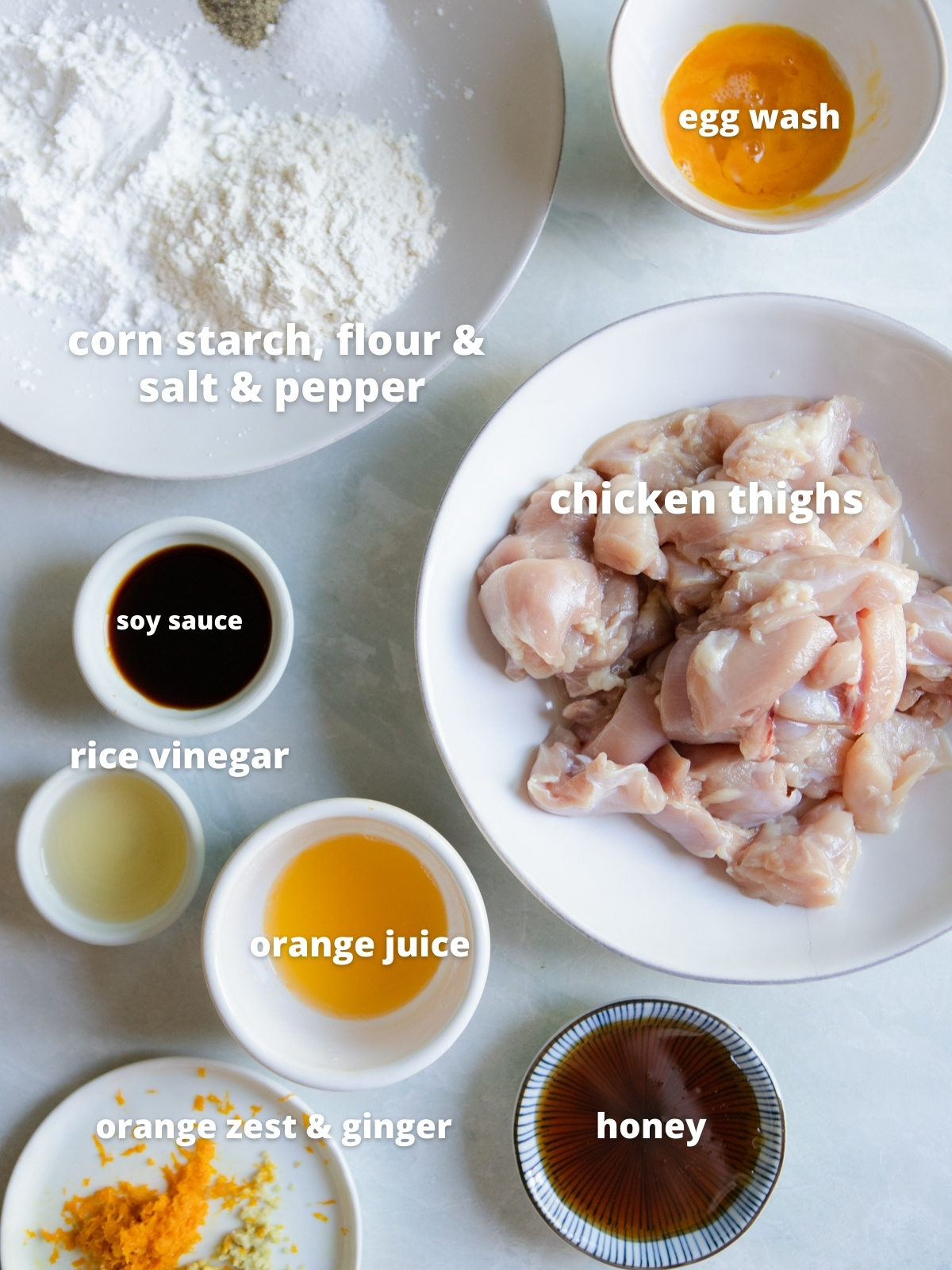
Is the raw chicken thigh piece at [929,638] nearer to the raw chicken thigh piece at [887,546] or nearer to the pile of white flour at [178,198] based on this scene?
the raw chicken thigh piece at [887,546]

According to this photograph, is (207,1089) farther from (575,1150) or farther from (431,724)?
(431,724)

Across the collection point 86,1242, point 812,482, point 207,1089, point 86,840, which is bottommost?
point 86,1242

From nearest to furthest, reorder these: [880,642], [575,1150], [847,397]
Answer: [880,642], [847,397], [575,1150]

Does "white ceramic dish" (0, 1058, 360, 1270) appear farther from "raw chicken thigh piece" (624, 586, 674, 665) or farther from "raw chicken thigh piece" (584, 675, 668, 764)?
"raw chicken thigh piece" (624, 586, 674, 665)

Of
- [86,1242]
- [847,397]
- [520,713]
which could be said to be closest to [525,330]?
[847,397]

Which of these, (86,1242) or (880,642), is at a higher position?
(880,642)

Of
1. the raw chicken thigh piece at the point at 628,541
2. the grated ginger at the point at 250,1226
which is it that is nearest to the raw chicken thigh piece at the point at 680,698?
the raw chicken thigh piece at the point at 628,541

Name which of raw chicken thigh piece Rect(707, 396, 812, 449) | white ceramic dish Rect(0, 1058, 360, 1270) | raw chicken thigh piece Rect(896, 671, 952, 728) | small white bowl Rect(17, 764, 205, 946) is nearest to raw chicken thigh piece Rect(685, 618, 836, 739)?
raw chicken thigh piece Rect(896, 671, 952, 728)

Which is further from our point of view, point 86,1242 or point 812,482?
point 86,1242
